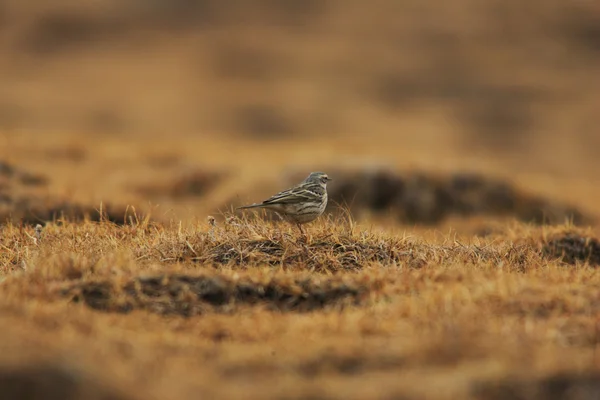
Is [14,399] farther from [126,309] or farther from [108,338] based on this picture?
[126,309]

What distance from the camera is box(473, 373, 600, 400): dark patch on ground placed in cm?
594

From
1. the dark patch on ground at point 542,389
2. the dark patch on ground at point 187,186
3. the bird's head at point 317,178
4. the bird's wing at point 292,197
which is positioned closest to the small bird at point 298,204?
the bird's wing at point 292,197

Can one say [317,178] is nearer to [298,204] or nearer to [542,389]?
[298,204]

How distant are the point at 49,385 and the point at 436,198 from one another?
1679 cm

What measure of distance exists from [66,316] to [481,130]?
→ 39.5 metres

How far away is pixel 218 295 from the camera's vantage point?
28.0ft

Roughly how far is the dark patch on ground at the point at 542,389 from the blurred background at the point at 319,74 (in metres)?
26.9

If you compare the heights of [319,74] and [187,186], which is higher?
[319,74]

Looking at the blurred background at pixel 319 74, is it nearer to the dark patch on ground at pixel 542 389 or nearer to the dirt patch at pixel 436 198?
the dirt patch at pixel 436 198

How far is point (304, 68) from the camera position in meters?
52.0

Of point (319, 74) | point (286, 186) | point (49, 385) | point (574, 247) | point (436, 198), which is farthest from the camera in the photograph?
point (319, 74)

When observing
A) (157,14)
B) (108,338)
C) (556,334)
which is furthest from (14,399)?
(157,14)

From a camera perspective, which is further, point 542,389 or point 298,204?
point 298,204

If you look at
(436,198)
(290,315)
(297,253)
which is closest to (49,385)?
(290,315)
